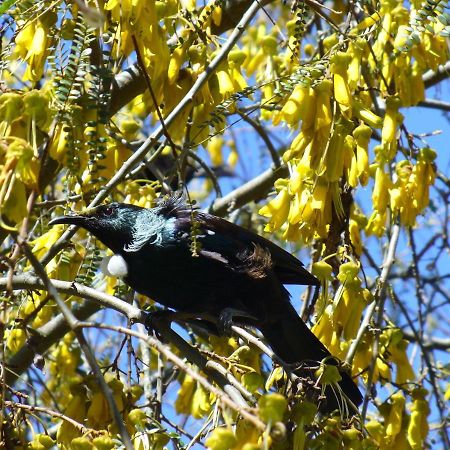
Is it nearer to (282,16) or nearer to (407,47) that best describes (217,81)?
(407,47)

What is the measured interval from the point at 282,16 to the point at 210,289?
2092 mm

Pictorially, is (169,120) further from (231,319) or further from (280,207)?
(231,319)

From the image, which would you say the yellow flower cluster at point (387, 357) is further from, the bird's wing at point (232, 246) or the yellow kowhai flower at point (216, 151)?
the yellow kowhai flower at point (216, 151)

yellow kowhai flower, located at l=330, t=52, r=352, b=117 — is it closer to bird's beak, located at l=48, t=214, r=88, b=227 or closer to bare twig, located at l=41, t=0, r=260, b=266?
bare twig, located at l=41, t=0, r=260, b=266

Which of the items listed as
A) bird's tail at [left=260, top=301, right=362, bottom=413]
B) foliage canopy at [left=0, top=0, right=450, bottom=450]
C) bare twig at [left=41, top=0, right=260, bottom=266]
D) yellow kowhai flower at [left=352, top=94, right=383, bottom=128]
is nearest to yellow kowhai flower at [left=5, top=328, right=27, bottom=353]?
foliage canopy at [left=0, top=0, right=450, bottom=450]

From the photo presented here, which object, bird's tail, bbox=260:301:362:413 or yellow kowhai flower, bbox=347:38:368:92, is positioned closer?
yellow kowhai flower, bbox=347:38:368:92

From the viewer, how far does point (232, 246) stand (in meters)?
2.98

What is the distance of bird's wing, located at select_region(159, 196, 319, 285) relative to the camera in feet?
9.66

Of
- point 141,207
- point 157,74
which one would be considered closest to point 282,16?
point 141,207

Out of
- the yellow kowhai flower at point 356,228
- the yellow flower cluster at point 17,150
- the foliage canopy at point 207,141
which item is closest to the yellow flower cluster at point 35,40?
the foliage canopy at point 207,141

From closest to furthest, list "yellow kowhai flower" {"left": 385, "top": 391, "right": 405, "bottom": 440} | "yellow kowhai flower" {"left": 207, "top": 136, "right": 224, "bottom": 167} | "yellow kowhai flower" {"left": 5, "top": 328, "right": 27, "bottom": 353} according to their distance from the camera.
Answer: "yellow kowhai flower" {"left": 385, "top": 391, "right": 405, "bottom": 440}, "yellow kowhai flower" {"left": 5, "top": 328, "right": 27, "bottom": 353}, "yellow kowhai flower" {"left": 207, "top": 136, "right": 224, "bottom": 167}

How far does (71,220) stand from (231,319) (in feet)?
1.84

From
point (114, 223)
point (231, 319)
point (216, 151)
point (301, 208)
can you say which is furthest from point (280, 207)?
point (216, 151)

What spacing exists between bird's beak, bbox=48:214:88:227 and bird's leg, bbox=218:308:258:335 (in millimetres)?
495
